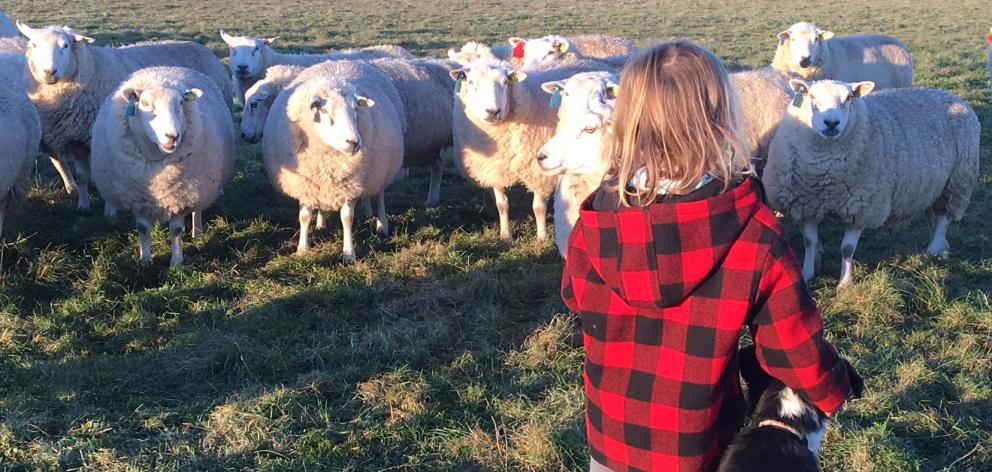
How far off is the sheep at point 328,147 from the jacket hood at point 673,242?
4150 millimetres

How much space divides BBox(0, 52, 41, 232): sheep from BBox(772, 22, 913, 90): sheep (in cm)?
767

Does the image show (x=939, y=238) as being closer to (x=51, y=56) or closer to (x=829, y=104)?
(x=829, y=104)

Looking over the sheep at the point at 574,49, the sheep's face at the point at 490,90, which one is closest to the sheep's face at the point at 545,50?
the sheep at the point at 574,49

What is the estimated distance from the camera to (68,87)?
276 inches

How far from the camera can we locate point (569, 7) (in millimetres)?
30656

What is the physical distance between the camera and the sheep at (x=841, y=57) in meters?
9.66

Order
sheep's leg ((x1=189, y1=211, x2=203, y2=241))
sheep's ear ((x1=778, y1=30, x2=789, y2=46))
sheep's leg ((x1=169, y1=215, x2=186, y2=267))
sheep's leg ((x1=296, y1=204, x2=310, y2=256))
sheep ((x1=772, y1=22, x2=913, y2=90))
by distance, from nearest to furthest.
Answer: sheep's leg ((x1=169, y1=215, x2=186, y2=267)) < sheep's leg ((x1=296, y1=204, x2=310, y2=256)) < sheep's leg ((x1=189, y1=211, x2=203, y2=241)) < sheep ((x1=772, y1=22, x2=913, y2=90)) < sheep's ear ((x1=778, y1=30, x2=789, y2=46))

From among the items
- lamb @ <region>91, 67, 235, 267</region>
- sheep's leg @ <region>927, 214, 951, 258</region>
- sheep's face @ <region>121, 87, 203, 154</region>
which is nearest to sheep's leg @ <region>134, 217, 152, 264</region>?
lamb @ <region>91, 67, 235, 267</region>

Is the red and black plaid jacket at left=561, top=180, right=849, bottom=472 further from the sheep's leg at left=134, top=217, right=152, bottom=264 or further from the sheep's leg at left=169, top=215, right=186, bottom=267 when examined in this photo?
the sheep's leg at left=134, top=217, right=152, bottom=264

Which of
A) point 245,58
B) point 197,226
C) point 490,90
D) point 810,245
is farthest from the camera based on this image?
point 245,58

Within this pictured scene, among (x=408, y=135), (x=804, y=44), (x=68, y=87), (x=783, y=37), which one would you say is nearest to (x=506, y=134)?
(x=408, y=135)

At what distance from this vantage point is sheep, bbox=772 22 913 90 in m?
9.66

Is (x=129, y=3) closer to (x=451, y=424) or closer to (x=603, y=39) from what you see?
(x=603, y=39)

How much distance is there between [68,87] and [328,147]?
104 inches
